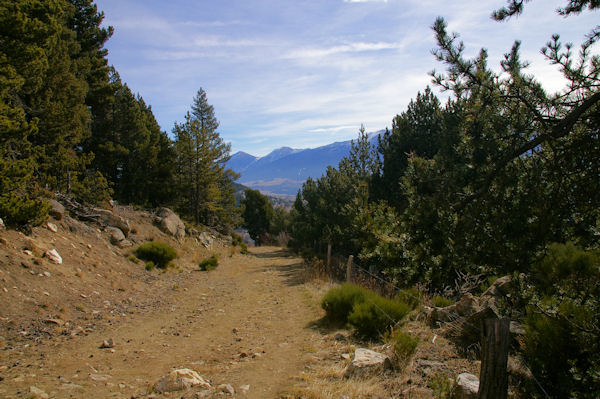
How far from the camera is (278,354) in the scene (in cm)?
611

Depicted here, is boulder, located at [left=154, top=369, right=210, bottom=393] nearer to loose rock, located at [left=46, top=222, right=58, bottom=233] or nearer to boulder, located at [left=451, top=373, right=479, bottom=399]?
boulder, located at [left=451, top=373, right=479, bottom=399]

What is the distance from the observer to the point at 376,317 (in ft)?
21.1

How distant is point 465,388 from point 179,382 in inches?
134

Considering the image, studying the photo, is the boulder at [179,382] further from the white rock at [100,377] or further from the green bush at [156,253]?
the green bush at [156,253]

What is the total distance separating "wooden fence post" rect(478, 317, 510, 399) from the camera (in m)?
3.04

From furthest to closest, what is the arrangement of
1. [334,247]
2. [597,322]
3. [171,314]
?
[334,247], [171,314], [597,322]

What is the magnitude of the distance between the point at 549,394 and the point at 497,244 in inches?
60.7

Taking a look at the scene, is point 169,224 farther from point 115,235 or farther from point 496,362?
point 496,362

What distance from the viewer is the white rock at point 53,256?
27.6ft

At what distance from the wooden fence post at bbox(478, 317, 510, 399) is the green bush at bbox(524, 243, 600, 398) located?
0.37 meters

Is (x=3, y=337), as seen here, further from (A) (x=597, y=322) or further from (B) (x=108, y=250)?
(A) (x=597, y=322)

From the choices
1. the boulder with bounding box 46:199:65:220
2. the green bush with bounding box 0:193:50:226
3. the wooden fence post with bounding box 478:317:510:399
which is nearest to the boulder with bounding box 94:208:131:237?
the boulder with bounding box 46:199:65:220

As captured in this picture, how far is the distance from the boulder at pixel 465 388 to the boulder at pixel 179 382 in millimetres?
3044

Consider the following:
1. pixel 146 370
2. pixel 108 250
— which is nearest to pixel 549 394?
pixel 146 370
